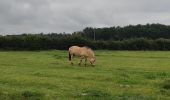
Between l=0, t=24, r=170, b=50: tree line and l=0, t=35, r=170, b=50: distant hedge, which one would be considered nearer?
l=0, t=35, r=170, b=50: distant hedge

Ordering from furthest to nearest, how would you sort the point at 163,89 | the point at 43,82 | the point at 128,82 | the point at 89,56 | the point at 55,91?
the point at 89,56 < the point at 128,82 < the point at 43,82 < the point at 163,89 < the point at 55,91

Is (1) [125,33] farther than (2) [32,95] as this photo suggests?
Yes

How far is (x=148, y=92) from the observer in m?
19.2

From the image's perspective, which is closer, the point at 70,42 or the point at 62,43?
the point at 62,43

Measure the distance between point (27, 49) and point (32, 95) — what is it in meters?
56.1

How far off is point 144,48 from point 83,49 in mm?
48603

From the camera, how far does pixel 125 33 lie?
127 metres

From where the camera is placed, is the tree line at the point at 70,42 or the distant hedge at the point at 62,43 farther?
the tree line at the point at 70,42

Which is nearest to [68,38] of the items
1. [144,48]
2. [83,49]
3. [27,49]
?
[27,49]

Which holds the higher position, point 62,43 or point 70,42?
point 70,42

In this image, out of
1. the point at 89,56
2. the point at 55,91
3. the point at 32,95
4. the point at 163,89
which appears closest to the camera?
the point at 32,95

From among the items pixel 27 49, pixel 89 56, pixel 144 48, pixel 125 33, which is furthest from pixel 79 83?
pixel 125 33

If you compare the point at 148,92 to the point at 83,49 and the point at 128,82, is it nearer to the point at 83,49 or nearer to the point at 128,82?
the point at 128,82

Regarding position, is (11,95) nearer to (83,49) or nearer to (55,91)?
(55,91)
